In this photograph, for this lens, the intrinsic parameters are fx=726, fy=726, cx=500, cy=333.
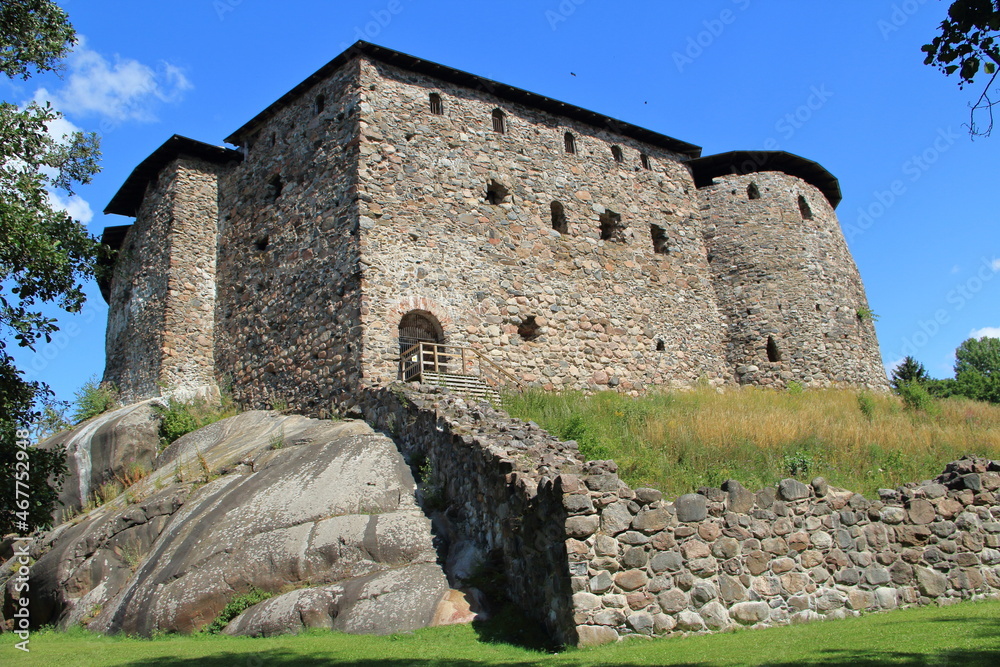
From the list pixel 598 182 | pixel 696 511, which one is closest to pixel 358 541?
pixel 696 511

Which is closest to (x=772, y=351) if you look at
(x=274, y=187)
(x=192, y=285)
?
(x=274, y=187)

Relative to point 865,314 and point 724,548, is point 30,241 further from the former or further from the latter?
point 865,314

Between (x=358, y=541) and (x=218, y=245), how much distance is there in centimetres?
1426

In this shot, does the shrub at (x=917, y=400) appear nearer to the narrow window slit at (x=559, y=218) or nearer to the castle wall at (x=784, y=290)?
the castle wall at (x=784, y=290)

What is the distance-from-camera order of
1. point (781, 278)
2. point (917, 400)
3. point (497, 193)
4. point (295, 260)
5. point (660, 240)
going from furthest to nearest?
1. point (781, 278)
2. point (660, 240)
3. point (497, 193)
4. point (917, 400)
5. point (295, 260)

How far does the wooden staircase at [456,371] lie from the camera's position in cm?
1772

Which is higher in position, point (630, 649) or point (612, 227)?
point (612, 227)

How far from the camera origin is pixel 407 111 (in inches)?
851

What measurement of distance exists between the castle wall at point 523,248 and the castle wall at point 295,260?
0.75 meters

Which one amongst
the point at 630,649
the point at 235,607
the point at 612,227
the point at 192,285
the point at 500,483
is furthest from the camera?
the point at 612,227

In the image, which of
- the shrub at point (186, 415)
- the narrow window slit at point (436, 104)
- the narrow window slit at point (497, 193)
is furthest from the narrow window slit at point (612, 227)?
the shrub at point (186, 415)

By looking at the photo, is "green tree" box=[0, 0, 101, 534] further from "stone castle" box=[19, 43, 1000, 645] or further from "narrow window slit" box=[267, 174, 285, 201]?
"narrow window slit" box=[267, 174, 285, 201]

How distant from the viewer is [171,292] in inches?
877

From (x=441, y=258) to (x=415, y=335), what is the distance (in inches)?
91.6
